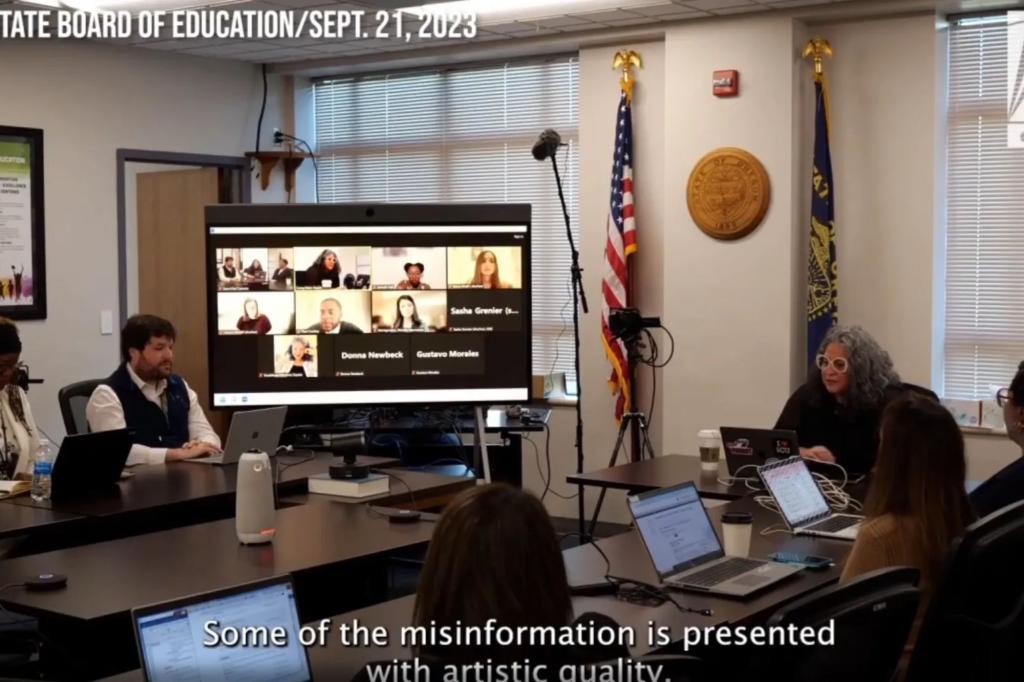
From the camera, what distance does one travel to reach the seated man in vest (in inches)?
207

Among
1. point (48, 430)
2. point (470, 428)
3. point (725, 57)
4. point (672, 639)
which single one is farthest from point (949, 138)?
point (48, 430)

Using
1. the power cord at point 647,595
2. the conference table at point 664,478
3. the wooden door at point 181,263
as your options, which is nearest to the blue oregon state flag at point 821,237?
the conference table at point 664,478

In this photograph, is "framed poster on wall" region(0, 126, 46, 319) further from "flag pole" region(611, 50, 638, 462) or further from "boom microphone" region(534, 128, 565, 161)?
"flag pole" region(611, 50, 638, 462)

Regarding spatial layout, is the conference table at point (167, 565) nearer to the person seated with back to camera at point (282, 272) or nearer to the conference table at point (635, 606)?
the conference table at point (635, 606)

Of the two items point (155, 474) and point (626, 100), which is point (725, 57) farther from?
point (155, 474)

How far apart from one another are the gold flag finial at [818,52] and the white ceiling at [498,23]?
223 millimetres

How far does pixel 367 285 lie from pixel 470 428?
1.88m

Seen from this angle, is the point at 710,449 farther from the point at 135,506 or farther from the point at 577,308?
the point at 577,308

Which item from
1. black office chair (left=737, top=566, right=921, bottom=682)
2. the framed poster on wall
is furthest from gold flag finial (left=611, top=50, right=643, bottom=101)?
black office chair (left=737, top=566, right=921, bottom=682)

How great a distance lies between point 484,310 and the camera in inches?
211

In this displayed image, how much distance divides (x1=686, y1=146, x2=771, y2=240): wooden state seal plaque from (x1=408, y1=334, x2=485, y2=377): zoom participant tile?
1866mm

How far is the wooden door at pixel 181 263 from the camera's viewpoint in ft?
26.2

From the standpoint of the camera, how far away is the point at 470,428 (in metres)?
6.99

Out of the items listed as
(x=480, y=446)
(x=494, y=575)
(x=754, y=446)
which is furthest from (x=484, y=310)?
(x=494, y=575)
